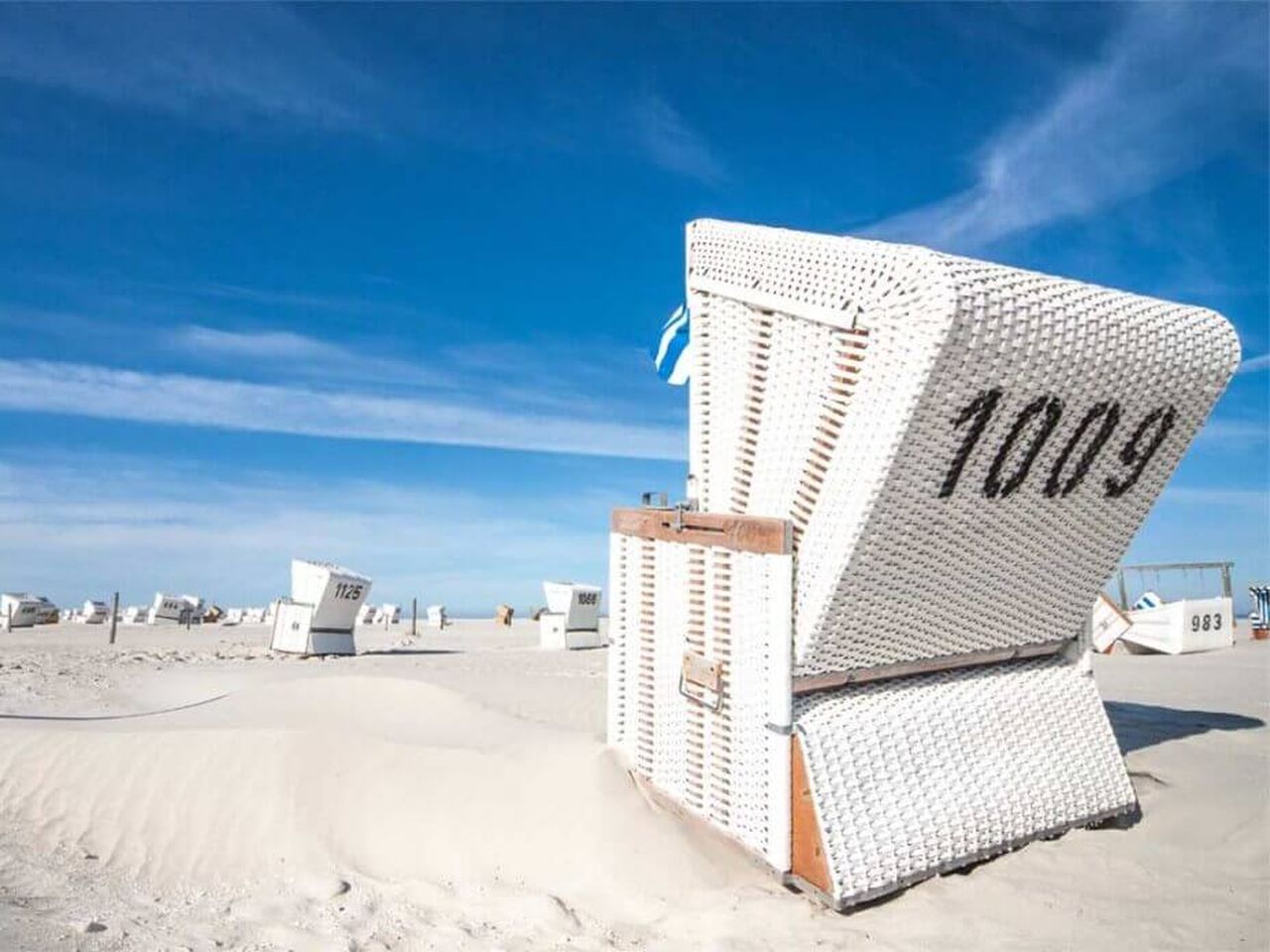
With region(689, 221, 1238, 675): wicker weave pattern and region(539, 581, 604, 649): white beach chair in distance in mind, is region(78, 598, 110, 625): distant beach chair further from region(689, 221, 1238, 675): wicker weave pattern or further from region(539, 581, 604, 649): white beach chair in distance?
region(689, 221, 1238, 675): wicker weave pattern

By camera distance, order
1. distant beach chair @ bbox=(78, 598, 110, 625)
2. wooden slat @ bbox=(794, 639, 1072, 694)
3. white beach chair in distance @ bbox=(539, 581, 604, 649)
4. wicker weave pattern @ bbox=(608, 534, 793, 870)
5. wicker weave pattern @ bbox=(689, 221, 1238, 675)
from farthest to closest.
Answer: distant beach chair @ bbox=(78, 598, 110, 625) → white beach chair in distance @ bbox=(539, 581, 604, 649) → wooden slat @ bbox=(794, 639, 1072, 694) → wicker weave pattern @ bbox=(608, 534, 793, 870) → wicker weave pattern @ bbox=(689, 221, 1238, 675)

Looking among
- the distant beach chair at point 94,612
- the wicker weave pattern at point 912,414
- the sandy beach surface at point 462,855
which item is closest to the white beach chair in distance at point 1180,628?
the sandy beach surface at point 462,855

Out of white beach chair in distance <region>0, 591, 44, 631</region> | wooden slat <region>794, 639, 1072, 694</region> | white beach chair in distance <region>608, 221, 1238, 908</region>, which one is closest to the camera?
white beach chair in distance <region>608, 221, 1238, 908</region>

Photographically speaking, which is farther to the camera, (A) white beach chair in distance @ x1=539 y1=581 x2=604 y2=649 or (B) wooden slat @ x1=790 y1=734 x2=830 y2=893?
(A) white beach chair in distance @ x1=539 y1=581 x2=604 y2=649

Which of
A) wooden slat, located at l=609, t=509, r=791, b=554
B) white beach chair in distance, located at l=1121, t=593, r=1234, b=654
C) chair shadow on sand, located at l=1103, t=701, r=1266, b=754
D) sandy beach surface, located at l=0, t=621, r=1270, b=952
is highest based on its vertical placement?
wooden slat, located at l=609, t=509, r=791, b=554

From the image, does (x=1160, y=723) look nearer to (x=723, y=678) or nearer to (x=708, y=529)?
(x=723, y=678)

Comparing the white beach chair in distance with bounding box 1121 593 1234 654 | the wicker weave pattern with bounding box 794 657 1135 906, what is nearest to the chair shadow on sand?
the wicker weave pattern with bounding box 794 657 1135 906

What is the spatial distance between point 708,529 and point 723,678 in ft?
2.94

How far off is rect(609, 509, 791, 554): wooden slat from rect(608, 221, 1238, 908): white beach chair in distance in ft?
0.05

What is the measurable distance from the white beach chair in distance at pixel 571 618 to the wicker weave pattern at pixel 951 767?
59.6 ft

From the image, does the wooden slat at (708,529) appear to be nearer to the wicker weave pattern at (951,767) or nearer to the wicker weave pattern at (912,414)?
the wicker weave pattern at (912,414)

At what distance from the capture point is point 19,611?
3297 centimetres

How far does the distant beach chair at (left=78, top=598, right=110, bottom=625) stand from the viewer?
1590 inches

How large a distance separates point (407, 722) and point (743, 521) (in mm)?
4196
